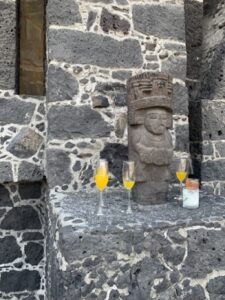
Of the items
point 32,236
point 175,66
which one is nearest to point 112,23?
point 175,66

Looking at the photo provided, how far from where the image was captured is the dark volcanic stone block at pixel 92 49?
9.62ft

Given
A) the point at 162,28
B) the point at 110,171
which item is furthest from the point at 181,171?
the point at 162,28

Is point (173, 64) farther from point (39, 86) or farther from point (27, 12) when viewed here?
point (27, 12)

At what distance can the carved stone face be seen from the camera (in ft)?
7.28

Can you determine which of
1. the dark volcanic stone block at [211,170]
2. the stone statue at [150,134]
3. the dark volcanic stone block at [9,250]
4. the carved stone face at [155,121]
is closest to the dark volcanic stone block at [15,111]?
the dark volcanic stone block at [9,250]

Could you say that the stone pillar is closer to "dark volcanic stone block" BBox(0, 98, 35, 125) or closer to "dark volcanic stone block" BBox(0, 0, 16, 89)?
"dark volcanic stone block" BBox(0, 98, 35, 125)

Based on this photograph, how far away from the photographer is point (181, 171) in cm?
243

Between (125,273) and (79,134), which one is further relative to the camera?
(79,134)

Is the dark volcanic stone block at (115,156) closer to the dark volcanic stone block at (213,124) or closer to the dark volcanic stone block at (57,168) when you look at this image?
the dark volcanic stone block at (57,168)

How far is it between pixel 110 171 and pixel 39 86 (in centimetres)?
204

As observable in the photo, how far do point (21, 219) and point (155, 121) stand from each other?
5.92 feet

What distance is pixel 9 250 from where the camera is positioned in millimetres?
3100

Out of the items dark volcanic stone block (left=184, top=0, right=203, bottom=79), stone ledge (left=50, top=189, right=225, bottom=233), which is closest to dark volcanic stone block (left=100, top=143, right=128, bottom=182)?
stone ledge (left=50, top=189, right=225, bottom=233)

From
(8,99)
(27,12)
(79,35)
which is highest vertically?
(27,12)
